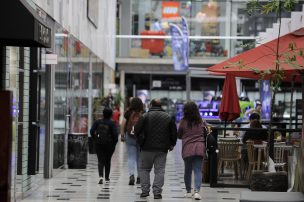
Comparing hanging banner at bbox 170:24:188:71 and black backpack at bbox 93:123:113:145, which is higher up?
hanging banner at bbox 170:24:188:71

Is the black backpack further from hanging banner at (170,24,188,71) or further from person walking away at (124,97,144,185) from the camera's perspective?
hanging banner at (170,24,188,71)

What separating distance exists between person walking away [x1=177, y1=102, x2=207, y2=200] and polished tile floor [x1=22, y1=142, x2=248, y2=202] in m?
0.49

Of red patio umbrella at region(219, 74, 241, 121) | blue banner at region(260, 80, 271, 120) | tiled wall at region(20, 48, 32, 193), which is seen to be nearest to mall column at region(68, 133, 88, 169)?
red patio umbrella at region(219, 74, 241, 121)

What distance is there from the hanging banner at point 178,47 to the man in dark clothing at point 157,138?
78.7ft

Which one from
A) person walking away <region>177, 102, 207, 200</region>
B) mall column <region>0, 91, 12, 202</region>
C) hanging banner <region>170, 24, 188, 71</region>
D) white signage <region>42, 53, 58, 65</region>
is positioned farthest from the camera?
hanging banner <region>170, 24, 188, 71</region>

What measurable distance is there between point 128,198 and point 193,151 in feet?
4.55

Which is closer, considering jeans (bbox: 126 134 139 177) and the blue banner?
jeans (bbox: 126 134 139 177)

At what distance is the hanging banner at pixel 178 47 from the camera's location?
3650 cm

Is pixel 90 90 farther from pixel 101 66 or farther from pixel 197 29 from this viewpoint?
pixel 197 29

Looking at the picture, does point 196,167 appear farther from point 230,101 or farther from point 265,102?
point 265,102

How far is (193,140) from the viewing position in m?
12.2

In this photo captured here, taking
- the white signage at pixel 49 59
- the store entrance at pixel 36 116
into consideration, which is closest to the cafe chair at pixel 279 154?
the store entrance at pixel 36 116

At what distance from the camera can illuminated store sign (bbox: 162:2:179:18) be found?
43.3m

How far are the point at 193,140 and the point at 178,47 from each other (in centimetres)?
2506
